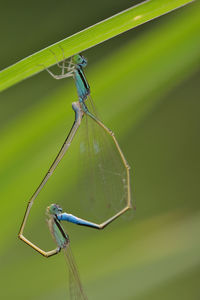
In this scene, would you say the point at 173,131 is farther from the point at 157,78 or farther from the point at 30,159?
the point at 30,159

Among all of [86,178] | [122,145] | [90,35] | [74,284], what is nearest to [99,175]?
[86,178]

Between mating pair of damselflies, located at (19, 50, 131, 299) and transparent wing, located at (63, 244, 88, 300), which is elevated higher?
mating pair of damselflies, located at (19, 50, 131, 299)

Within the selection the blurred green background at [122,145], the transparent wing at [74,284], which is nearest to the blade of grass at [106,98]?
the blurred green background at [122,145]

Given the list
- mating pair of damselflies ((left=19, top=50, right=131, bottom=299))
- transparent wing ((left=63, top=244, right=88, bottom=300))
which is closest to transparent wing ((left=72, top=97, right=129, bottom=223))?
mating pair of damselflies ((left=19, top=50, right=131, bottom=299))

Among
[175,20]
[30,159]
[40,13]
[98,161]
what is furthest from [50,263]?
[40,13]

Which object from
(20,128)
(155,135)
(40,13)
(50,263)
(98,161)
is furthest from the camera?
(155,135)

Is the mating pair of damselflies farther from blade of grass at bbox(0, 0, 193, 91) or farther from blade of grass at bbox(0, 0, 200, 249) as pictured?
blade of grass at bbox(0, 0, 193, 91)

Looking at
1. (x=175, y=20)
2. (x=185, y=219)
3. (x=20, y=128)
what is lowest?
(x=185, y=219)
